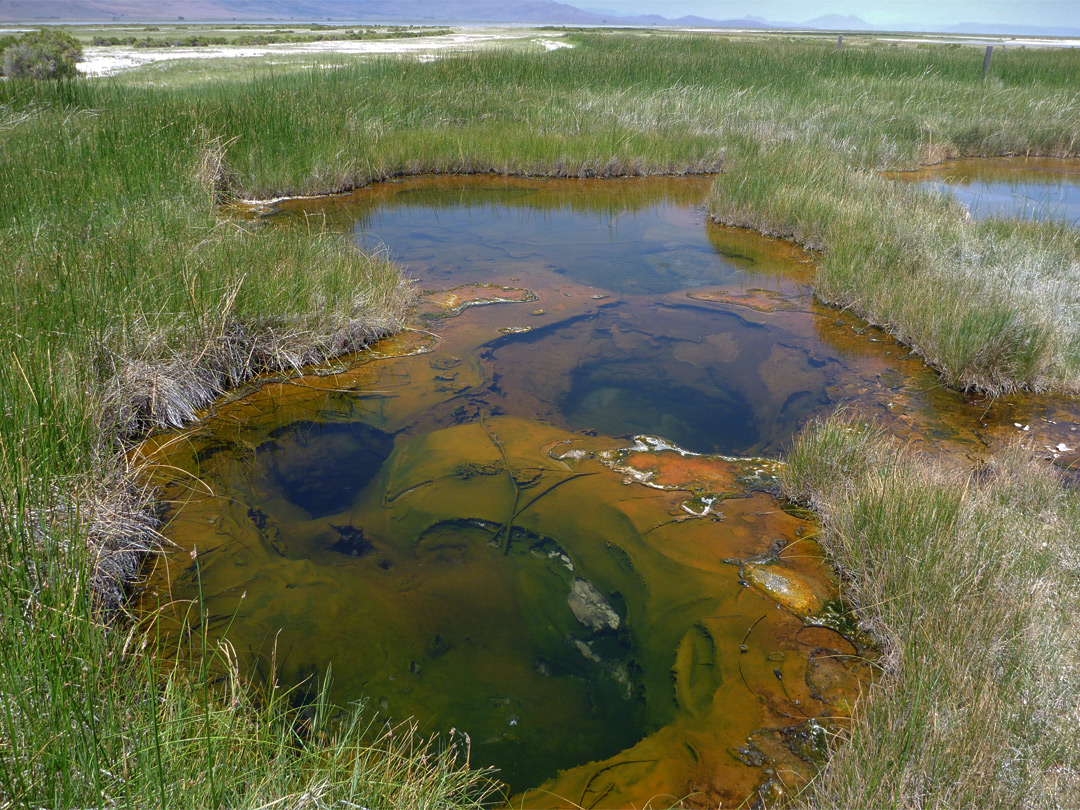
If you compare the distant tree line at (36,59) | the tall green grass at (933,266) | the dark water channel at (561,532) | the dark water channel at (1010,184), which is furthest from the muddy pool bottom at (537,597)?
the distant tree line at (36,59)

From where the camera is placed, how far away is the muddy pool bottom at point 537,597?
208cm

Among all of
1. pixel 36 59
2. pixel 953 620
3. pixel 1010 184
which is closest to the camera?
pixel 953 620

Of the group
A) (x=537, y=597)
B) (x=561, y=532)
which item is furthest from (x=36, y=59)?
(x=537, y=597)

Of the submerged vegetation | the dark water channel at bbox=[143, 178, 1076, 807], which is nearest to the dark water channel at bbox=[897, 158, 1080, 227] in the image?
the submerged vegetation

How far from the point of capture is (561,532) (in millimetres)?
3002

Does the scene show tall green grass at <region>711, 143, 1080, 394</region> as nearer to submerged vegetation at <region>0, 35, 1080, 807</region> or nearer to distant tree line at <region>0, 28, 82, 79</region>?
submerged vegetation at <region>0, 35, 1080, 807</region>

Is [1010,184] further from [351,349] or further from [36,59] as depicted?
[36,59]

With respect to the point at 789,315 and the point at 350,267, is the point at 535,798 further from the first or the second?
the point at 789,315

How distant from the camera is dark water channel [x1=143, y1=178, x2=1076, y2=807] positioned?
2.15m

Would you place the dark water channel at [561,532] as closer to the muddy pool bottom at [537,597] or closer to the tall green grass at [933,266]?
the muddy pool bottom at [537,597]

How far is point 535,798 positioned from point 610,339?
11.6ft

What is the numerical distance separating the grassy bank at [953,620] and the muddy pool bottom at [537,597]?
9.8 inches

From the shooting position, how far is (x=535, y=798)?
189 centimetres

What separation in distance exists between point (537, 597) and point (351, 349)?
2733mm
